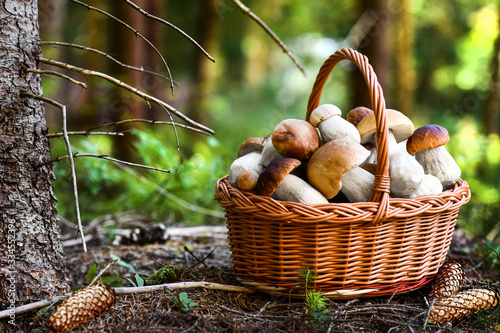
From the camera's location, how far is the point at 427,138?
184cm

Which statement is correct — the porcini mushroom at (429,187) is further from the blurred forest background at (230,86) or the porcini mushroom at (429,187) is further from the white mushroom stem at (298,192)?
the blurred forest background at (230,86)

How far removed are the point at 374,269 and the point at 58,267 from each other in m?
1.39

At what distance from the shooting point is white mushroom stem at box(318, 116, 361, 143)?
5.97 ft

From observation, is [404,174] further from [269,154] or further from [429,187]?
[269,154]

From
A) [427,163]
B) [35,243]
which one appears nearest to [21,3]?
[35,243]

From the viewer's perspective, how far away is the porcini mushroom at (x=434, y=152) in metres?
1.85

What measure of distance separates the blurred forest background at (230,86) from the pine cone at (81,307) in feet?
2.90

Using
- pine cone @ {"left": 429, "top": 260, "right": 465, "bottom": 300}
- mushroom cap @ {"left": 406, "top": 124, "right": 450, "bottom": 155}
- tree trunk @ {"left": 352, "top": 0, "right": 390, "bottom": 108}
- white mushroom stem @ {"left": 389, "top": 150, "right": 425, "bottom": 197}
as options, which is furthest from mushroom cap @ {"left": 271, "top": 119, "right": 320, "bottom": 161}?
tree trunk @ {"left": 352, "top": 0, "right": 390, "bottom": 108}

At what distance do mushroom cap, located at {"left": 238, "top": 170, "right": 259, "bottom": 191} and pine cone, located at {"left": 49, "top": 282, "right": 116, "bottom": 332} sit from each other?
2.28ft

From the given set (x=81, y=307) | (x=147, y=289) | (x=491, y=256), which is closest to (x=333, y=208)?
(x=147, y=289)

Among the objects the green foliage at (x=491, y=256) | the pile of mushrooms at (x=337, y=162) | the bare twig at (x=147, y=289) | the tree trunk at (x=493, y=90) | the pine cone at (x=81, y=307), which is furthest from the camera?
the tree trunk at (x=493, y=90)

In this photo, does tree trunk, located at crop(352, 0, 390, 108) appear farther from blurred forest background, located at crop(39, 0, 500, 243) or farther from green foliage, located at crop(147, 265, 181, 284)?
green foliage, located at crop(147, 265, 181, 284)

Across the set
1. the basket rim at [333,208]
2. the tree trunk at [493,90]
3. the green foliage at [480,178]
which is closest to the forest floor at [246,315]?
the basket rim at [333,208]

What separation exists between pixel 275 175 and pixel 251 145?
500 millimetres
